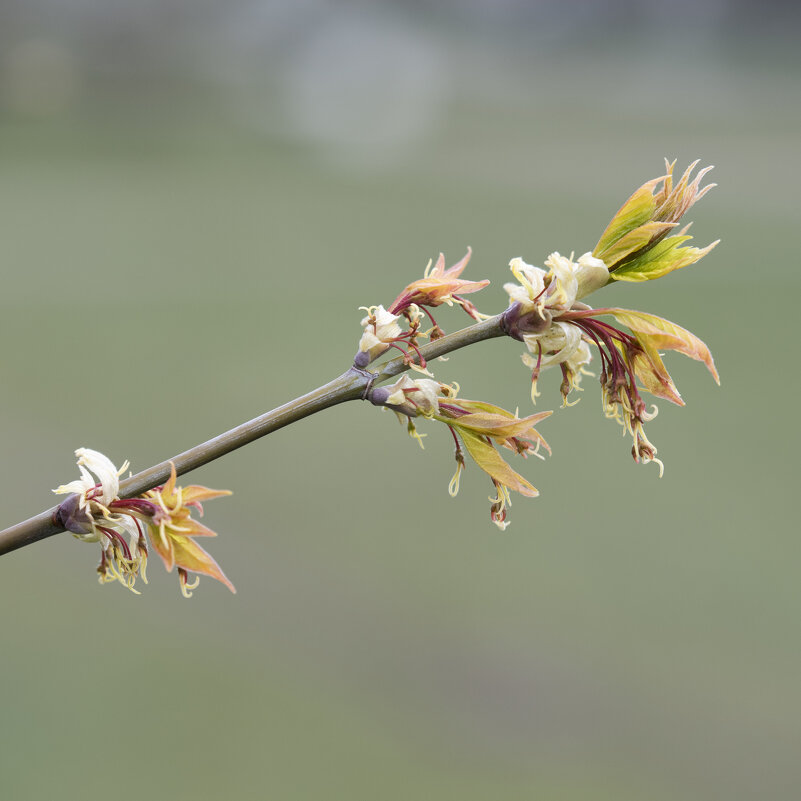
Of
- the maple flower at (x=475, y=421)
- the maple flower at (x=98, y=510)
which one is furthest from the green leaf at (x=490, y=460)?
the maple flower at (x=98, y=510)

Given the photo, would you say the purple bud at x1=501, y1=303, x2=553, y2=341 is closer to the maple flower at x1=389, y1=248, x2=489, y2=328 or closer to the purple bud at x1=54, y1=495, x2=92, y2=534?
the maple flower at x1=389, y1=248, x2=489, y2=328

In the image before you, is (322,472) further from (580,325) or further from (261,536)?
(580,325)

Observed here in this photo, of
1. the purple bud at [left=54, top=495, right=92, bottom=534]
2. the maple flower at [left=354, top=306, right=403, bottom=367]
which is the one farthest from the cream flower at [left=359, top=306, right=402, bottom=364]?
the purple bud at [left=54, top=495, right=92, bottom=534]

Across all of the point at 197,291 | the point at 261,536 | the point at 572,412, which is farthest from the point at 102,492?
the point at 197,291

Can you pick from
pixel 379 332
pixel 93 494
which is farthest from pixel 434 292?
pixel 93 494

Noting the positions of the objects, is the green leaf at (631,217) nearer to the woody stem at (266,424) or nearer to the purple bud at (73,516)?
the woody stem at (266,424)

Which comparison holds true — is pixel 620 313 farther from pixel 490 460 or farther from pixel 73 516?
pixel 73 516
